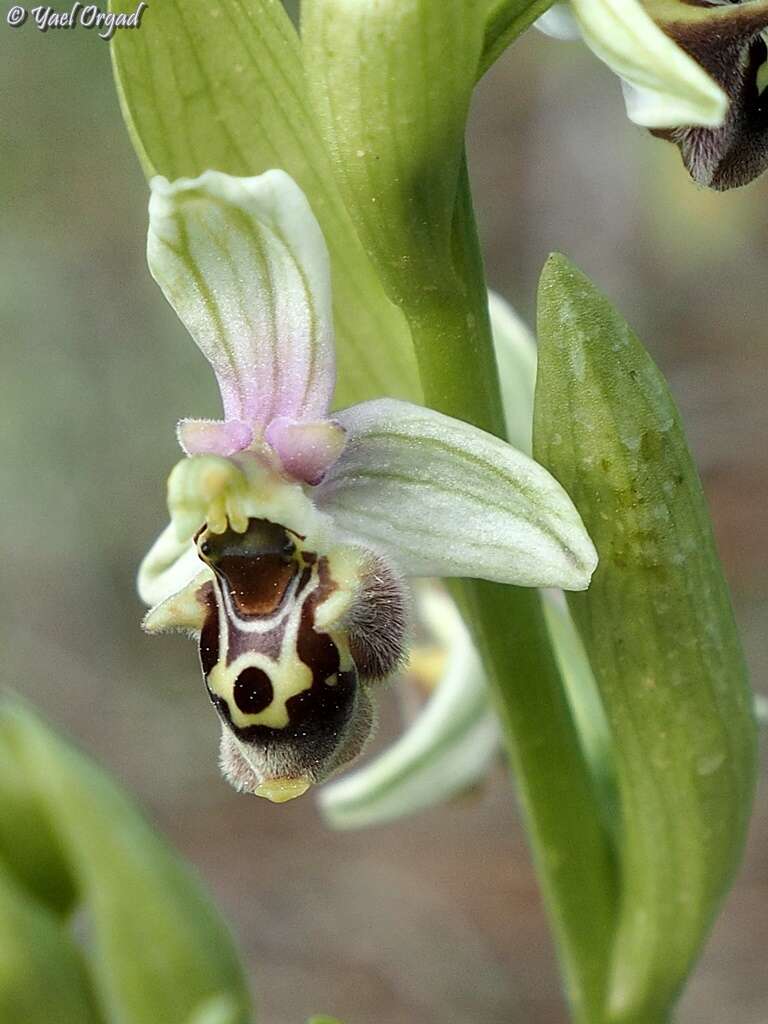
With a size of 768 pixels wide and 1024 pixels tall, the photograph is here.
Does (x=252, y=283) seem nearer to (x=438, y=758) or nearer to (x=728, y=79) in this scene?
(x=728, y=79)

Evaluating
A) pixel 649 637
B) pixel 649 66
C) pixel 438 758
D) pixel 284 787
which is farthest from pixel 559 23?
pixel 438 758

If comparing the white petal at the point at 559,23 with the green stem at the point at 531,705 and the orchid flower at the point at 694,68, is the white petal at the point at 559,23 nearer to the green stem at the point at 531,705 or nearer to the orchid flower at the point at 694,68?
the orchid flower at the point at 694,68

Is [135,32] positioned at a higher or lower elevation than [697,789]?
higher

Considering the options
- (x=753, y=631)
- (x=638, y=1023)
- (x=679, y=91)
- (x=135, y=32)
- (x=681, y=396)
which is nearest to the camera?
(x=679, y=91)

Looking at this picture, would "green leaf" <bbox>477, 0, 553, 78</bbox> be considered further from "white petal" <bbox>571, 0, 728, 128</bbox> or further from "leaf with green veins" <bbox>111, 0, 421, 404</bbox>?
"leaf with green veins" <bbox>111, 0, 421, 404</bbox>

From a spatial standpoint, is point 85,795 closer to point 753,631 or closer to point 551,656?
point 551,656

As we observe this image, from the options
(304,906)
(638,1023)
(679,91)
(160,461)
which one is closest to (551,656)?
(638,1023)
